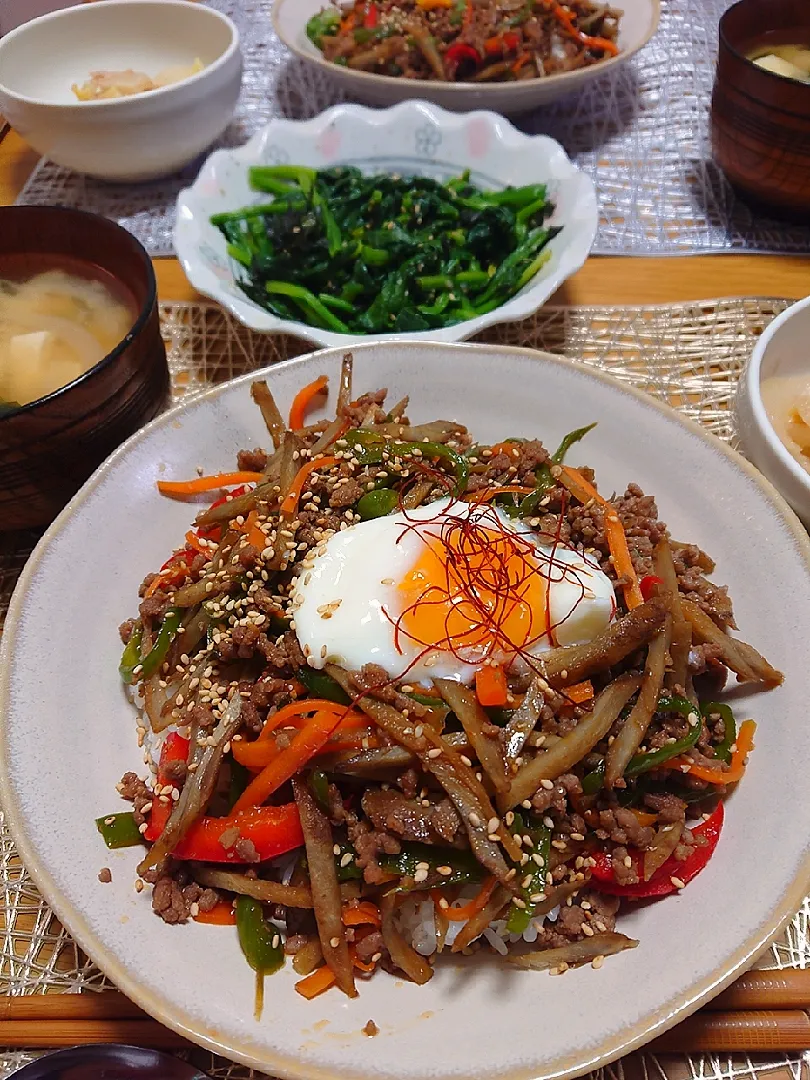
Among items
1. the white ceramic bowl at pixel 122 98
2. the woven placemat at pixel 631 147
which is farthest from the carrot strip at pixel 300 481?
the white ceramic bowl at pixel 122 98

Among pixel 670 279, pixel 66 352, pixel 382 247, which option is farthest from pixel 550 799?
pixel 670 279

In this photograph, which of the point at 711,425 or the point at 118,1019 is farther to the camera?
the point at 711,425

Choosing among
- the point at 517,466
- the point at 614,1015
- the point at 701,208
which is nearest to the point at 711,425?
the point at 517,466

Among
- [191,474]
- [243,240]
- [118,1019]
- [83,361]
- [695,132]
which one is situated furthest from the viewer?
[695,132]

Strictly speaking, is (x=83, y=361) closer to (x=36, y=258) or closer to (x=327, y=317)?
(x=36, y=258)

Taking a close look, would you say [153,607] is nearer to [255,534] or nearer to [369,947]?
[255,534]

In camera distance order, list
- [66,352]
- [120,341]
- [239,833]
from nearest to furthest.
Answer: [239,833]
[120,341]
[66,352]

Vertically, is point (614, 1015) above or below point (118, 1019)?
above
